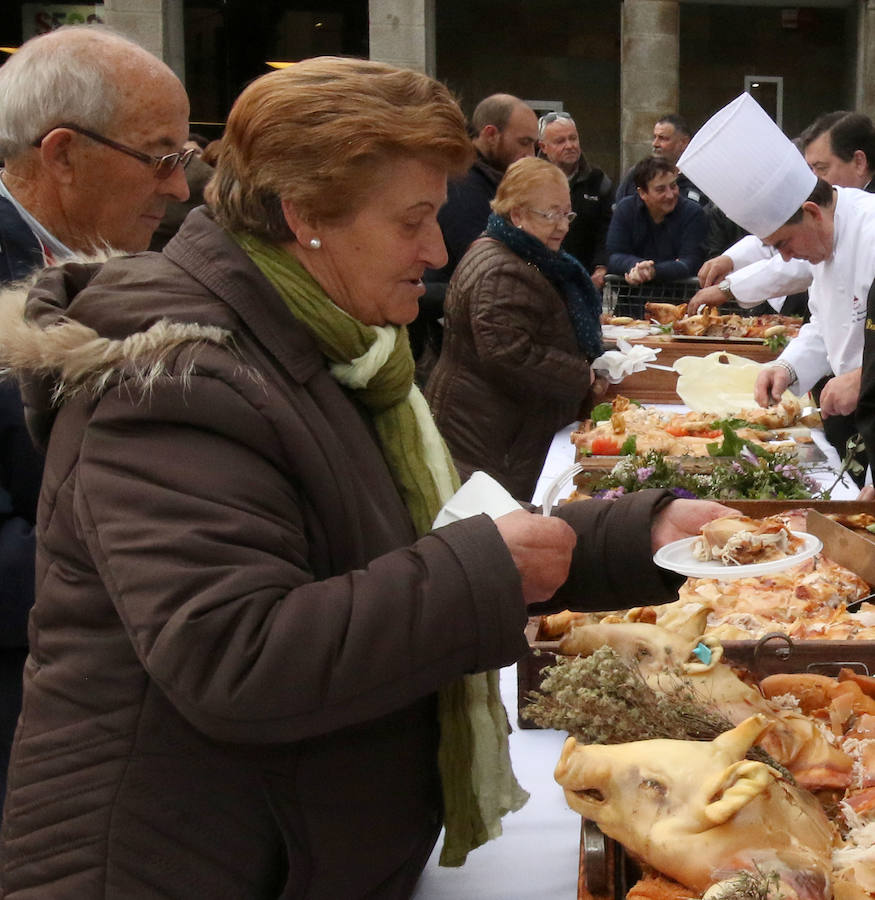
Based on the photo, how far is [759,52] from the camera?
44.7 ft

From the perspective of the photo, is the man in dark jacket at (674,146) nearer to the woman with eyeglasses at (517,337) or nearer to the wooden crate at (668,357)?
the wooden crate at (668,357)

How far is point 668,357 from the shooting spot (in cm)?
511

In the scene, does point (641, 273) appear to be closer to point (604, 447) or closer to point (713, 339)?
point (713, 339)

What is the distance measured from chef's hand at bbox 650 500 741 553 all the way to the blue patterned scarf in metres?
2.75

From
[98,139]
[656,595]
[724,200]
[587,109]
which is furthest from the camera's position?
[587,109]

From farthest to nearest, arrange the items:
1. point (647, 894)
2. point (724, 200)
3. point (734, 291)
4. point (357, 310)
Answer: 1. point (734, 291)
2. point (724, 200)
3. point (357, 310)
4. point (647, 894)

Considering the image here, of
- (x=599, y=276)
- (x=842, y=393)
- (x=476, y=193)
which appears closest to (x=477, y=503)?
(x=842, y=393)

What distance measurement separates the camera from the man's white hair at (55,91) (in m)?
1.76

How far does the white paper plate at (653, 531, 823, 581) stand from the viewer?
1273mm

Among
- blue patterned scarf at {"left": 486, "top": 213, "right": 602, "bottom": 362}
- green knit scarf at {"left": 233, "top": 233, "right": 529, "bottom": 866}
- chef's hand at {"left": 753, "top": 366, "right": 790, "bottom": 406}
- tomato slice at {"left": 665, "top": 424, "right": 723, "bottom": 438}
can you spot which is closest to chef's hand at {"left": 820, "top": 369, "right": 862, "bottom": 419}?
tomato slice at {"left": 665, "top": 424, "right": 723, "bottom": 438}

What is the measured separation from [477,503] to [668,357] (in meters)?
4.03

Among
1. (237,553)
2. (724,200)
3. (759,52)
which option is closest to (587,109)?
(759,52)

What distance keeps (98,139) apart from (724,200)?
92.1 inches

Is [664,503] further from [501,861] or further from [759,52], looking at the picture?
[759,52]
